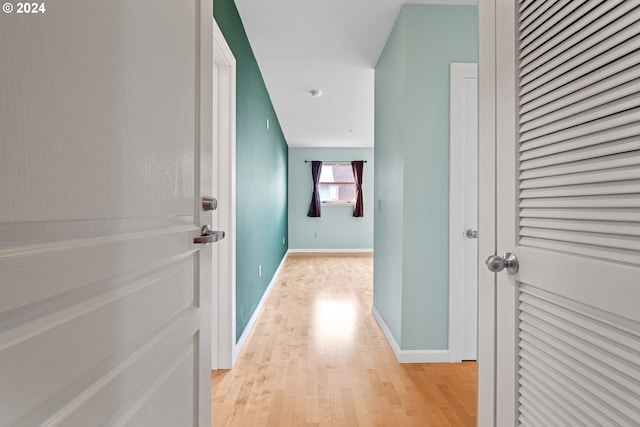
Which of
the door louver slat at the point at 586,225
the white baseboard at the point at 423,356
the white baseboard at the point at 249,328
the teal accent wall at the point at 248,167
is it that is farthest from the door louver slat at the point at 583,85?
the white baseboard at the point at 249,328

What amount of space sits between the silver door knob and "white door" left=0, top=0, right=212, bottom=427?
2.61 ft

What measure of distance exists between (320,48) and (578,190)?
2.79 metres

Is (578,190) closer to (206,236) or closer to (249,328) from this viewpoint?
(206,236)

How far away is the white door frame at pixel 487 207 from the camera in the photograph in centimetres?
97

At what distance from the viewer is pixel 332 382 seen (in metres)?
2.04

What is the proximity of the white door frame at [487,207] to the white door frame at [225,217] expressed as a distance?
5.23 feet

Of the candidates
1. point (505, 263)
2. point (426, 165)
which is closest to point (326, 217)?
point (426, 165)

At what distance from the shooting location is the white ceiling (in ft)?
7.96

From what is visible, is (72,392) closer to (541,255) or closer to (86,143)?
(86,143)

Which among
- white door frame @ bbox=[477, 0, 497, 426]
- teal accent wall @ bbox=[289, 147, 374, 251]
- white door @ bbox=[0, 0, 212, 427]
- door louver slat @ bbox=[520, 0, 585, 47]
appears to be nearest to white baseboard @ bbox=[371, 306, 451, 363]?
white door frame @ bbox=[477, 0, 497, 426]

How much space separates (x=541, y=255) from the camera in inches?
30.7

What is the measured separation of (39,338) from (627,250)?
2.94ft

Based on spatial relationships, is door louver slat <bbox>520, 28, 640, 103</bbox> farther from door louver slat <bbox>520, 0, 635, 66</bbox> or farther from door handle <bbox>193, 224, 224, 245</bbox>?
door handle <bbox>193, 224, 224, 245</bbox>

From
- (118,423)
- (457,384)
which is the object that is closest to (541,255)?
(118,423)
